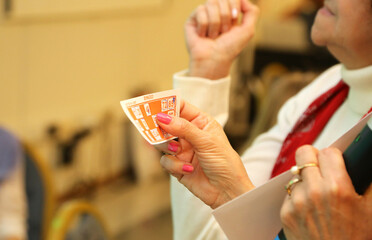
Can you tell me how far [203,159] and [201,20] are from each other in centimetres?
47

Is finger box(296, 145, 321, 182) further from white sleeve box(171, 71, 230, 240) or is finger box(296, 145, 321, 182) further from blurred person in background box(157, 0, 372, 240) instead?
white sleeve box(171, 71, 230, 240)

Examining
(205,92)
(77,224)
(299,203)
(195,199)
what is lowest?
(77,224)

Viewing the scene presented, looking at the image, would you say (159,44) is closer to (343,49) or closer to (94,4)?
(94,4)

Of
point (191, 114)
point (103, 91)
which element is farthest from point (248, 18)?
point (103, 91)

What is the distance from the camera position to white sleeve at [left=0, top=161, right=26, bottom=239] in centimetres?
194

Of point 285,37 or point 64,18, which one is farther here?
point 285,37

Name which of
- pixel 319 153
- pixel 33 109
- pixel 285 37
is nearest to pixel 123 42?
pixel 33 109

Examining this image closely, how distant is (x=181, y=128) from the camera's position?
2.58ft

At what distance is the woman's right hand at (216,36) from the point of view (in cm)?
117

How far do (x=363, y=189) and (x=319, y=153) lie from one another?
0.08 m

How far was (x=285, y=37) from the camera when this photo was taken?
Answer: 363cm

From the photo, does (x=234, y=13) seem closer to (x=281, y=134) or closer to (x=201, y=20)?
(x=201, y=20)

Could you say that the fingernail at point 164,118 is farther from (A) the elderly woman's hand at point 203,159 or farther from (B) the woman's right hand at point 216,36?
(B) the woman's right hand at point 216,36

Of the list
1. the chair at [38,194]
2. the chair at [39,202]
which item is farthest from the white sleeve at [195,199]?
the chair at [38,194]
